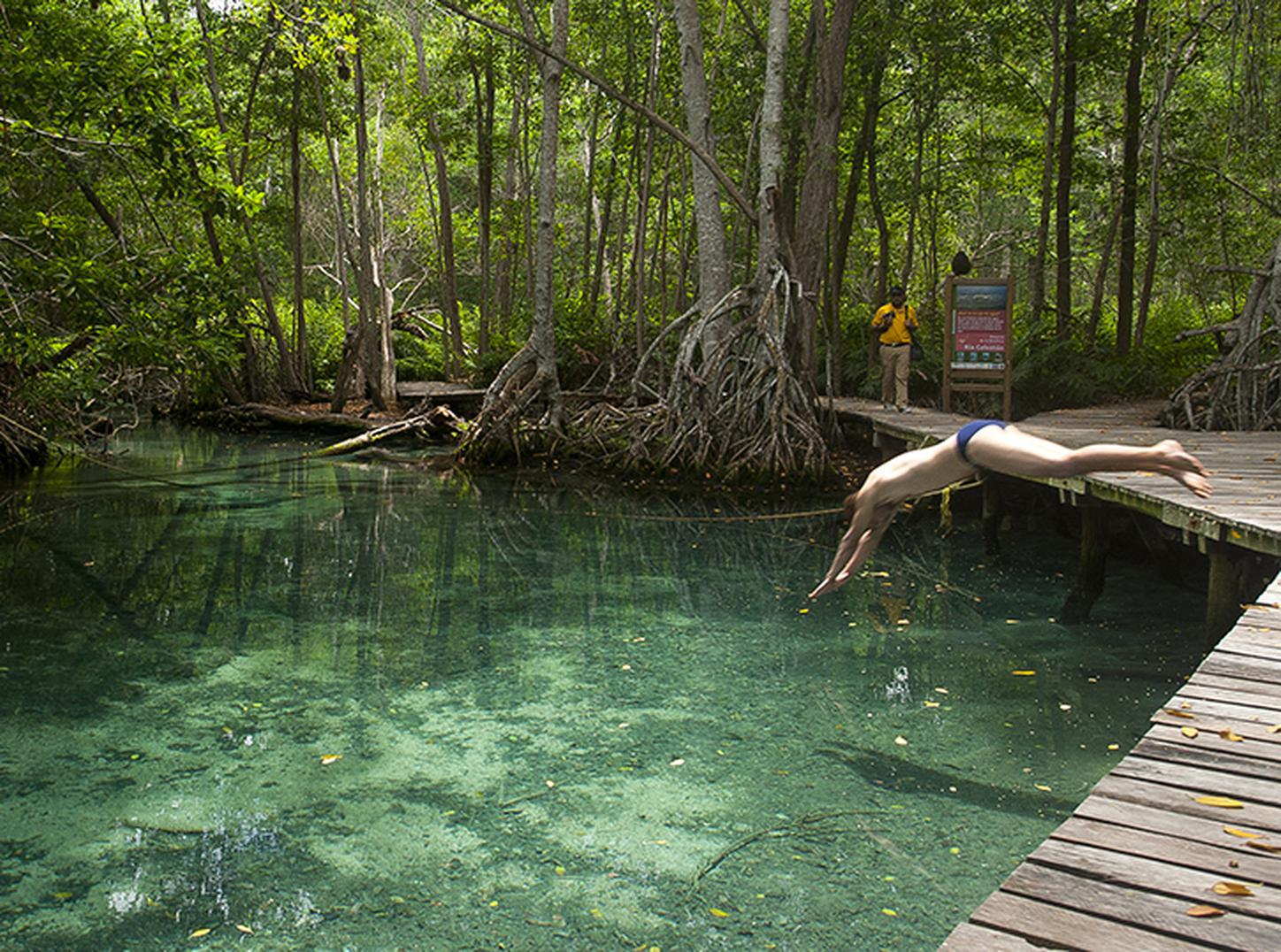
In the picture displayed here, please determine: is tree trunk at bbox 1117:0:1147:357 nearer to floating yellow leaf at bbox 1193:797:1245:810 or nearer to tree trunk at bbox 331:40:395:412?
tree trunk at bbox 331:40:395:412

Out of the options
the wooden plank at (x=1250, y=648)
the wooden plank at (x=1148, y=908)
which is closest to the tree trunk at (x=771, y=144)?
the wooden plank at (x=1250, y=648)

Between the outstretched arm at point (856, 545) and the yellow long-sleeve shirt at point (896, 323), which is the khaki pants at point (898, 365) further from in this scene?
the outstretched arm at point (856, 545)

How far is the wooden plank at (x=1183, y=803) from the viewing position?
292cm

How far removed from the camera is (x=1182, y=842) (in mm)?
2818

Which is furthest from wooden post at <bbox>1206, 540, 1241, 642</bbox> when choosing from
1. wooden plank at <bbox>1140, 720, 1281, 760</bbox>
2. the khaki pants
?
the khaki pants

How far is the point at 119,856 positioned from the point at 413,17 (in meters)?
19.2

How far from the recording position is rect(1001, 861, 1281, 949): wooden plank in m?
2.35

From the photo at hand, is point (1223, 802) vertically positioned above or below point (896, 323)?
below

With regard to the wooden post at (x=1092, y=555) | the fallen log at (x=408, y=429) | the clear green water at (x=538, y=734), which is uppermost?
the fallen log at (x=408, y=429)

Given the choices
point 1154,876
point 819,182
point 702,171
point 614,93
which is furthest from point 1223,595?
point 702,171

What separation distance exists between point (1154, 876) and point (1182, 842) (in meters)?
0.25

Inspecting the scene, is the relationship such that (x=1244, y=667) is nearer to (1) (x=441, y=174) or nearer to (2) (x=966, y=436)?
(2) (x=966, y=436)

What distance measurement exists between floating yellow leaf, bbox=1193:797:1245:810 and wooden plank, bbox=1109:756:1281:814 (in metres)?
0.02

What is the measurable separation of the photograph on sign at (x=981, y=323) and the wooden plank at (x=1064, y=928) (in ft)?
35.2
